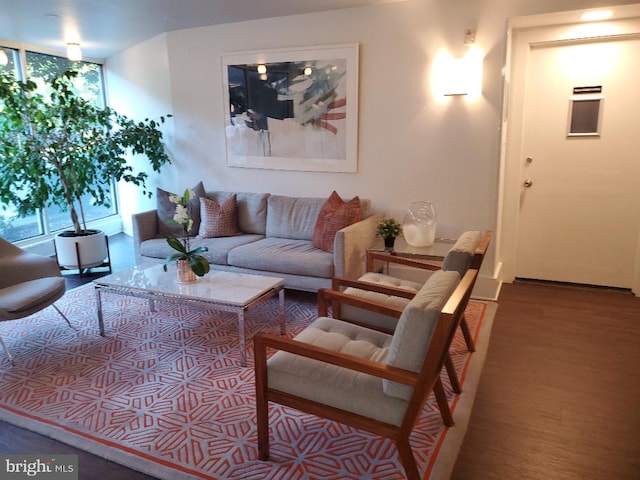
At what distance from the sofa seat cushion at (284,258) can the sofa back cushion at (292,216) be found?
0.53 ft

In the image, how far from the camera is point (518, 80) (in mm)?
4172

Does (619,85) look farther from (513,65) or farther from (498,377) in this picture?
(498,377)

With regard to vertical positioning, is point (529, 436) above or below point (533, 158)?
below

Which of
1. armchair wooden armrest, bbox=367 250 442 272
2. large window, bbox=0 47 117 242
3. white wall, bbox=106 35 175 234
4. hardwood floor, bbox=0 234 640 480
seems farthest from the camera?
white wall, bbox=106 35 175 234

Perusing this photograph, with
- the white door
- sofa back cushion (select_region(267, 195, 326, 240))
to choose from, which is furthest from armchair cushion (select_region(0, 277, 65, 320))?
the white door

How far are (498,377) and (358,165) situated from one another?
7.66ft

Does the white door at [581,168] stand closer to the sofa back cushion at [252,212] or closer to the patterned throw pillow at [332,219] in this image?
the patterned throw pillow at [332,219]

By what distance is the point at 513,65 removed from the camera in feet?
13.6

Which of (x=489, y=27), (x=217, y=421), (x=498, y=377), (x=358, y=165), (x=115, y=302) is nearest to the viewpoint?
(x=217, y=421)

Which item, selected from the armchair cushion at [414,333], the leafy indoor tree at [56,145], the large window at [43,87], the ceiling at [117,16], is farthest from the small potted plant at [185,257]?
the large window at [43,87]

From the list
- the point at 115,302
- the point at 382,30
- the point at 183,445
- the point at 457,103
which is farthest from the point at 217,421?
the point at 382,30

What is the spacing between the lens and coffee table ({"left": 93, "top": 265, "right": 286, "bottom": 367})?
117 inches

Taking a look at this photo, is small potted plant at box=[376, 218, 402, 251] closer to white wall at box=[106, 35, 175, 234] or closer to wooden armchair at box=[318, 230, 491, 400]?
wooden armchair at box=[318, 230, 491, 400]

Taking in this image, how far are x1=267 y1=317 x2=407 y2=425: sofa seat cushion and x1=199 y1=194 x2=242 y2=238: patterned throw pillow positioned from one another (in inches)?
98.4
